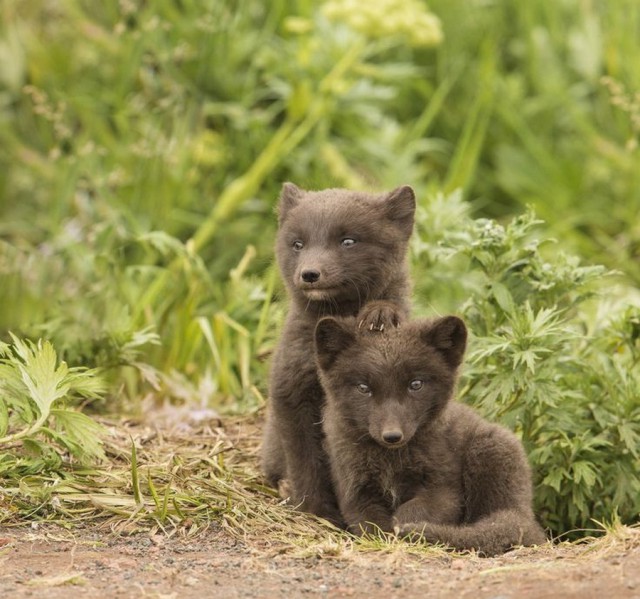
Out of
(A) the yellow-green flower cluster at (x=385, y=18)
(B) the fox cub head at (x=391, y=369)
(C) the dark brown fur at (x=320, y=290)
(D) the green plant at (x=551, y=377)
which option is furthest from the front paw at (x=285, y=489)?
(A) the yellow-green flower cluster at (x=385, y=18)

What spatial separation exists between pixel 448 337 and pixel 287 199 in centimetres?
125

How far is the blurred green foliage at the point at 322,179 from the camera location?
6.19 meters

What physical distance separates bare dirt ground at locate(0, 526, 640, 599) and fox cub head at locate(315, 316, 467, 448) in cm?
65

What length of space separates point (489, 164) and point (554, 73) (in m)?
0.94

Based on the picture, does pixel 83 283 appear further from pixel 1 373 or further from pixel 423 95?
pixel 423 95

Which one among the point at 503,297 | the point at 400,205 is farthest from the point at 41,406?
the point at 503,297

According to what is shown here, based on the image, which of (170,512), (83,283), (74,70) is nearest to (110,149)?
(74,70)

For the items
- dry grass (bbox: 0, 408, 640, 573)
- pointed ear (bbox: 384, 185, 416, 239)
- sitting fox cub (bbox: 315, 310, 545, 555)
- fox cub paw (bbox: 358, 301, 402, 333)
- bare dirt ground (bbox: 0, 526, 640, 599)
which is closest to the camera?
bare dirt ground (bbox: 0, 526, 640, 599)

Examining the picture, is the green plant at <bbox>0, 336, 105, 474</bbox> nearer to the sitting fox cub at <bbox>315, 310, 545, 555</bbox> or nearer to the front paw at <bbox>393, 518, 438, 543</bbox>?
the sitting fox cub at <bbox>315, 310, 545, 555</bbox>

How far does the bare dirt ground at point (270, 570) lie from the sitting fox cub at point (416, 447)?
34 centimetres

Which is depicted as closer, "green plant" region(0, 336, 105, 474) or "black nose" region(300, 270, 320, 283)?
"green plant" region(0, 336, 105, 474)

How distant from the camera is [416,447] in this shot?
5449 mm

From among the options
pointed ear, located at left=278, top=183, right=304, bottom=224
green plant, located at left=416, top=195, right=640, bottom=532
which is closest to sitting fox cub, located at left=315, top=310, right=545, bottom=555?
green plant, located at left=416, top=195, right=640, bottom=532

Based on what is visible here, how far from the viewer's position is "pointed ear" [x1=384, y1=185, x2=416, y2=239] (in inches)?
235
